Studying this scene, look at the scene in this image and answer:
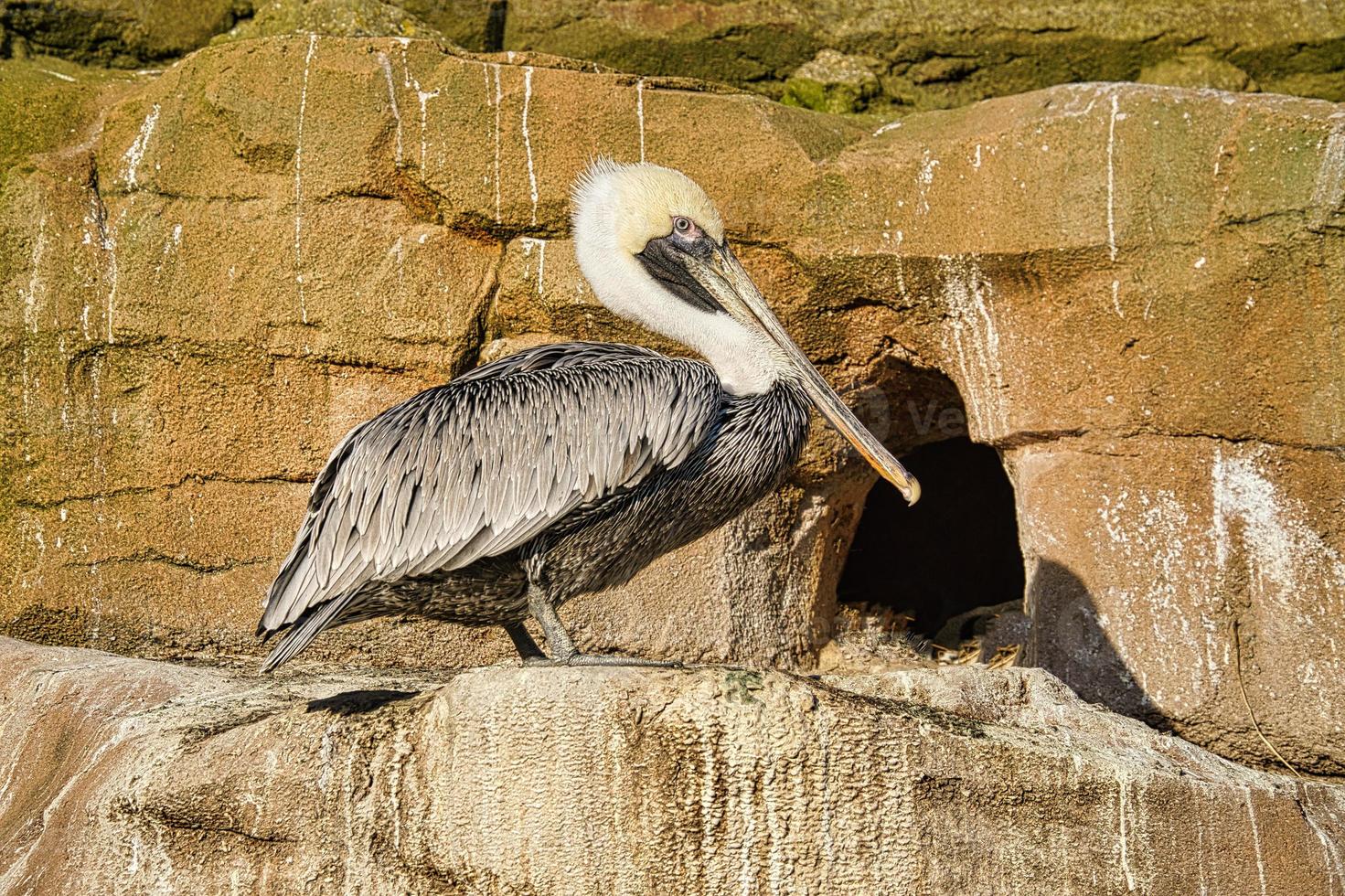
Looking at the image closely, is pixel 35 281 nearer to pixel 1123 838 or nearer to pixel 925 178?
pixel 925 178

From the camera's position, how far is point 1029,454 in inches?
235

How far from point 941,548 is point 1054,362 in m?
2.60

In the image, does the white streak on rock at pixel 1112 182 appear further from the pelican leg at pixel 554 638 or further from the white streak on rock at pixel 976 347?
the pelican leg at pixel 554 638

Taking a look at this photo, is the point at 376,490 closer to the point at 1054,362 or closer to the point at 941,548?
the point at 1054,362

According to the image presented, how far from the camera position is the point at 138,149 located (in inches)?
230

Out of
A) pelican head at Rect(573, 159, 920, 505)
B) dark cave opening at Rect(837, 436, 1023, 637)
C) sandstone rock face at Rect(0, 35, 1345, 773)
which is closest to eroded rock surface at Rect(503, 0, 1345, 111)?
sandstone rock face at Rect(0, 35, 1345, 773)

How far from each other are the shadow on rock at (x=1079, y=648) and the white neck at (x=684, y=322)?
1680mm

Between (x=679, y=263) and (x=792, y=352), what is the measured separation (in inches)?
19.1

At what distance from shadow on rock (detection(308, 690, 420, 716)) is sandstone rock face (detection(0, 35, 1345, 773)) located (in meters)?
1.46

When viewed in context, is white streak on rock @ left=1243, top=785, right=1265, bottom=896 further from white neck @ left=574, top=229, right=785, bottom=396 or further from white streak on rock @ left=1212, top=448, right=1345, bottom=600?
white neck @ left=574, top=229, right=785, bottom=396

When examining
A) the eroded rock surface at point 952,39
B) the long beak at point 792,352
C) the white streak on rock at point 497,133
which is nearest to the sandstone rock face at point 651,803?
the long beak at point 792,352

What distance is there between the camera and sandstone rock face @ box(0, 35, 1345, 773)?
18.3 ft

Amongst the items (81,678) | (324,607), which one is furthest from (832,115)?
(81,678)

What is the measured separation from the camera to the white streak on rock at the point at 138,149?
19.1ft
